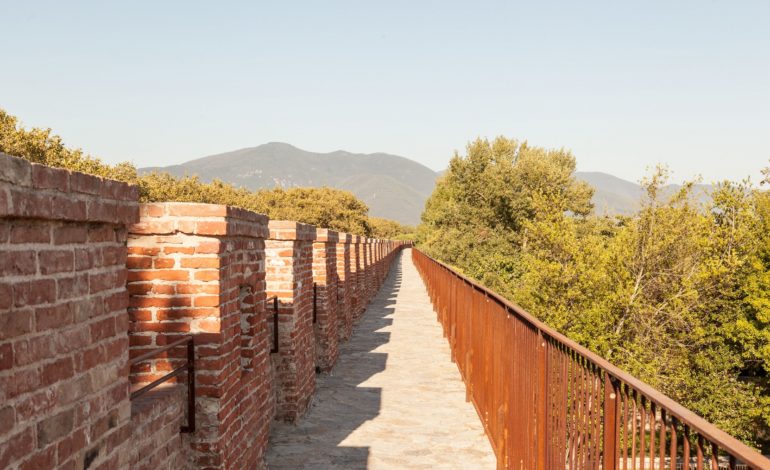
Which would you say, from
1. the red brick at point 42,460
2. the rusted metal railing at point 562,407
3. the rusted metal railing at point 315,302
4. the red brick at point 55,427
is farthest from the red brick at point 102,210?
the rusted metal railing at point 315,302

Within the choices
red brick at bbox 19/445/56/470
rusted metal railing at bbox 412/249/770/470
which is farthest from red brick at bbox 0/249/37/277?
rusted metal railing at bbox 412/249/770/470

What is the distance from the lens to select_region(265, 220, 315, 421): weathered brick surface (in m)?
7.34

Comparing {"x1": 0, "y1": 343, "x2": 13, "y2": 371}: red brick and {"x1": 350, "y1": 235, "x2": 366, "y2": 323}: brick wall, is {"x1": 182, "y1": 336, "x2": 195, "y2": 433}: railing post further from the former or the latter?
{"x1": 350, "y1": 235, "x2": 366, "y2": 323}: brick wall

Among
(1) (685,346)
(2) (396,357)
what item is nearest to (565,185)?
(1) (685,346)

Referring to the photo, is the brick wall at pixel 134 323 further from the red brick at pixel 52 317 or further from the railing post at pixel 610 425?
the railing post at pixel 610 425

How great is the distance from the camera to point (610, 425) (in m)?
2.74

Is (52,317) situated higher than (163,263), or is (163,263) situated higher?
(163,263)

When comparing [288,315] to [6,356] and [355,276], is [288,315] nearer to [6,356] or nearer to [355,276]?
[6,356]

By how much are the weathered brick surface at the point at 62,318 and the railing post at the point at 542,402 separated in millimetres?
2489

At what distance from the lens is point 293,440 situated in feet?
22.3

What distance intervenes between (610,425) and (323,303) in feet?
24.9

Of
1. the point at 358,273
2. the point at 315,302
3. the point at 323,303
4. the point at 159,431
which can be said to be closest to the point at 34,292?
the point at 159,431

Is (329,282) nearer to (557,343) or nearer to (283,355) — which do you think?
(283,355)

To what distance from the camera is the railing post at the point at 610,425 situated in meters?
2.69
